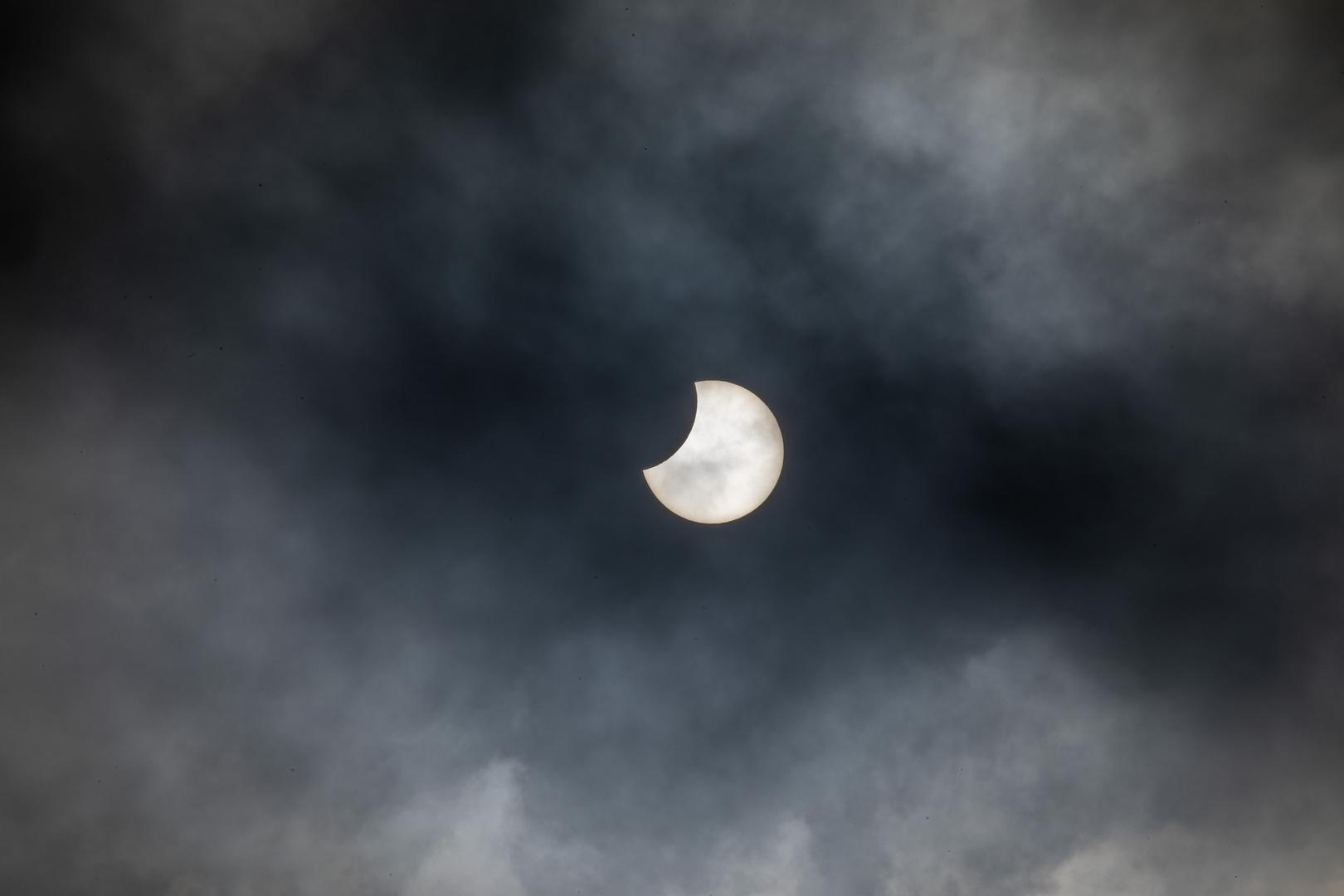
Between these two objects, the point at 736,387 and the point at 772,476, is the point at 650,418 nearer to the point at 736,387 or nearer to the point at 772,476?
the point at 736,387

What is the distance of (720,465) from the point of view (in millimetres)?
27125

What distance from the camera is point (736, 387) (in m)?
28.4

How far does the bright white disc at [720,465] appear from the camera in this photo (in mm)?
27172

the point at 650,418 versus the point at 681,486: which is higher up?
the point at 650,418

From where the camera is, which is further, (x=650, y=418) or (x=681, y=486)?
(x=650, y=418)

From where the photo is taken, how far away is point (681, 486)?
27.4 m

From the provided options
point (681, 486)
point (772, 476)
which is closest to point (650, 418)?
point (681, 486)

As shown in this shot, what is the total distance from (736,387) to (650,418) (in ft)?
13.9

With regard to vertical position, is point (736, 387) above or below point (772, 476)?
above

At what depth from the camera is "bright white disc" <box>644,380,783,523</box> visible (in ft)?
89.1

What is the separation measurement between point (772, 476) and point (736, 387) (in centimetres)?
419

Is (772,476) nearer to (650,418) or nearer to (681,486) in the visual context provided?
(681,486)

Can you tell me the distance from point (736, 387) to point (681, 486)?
16.6 ft
